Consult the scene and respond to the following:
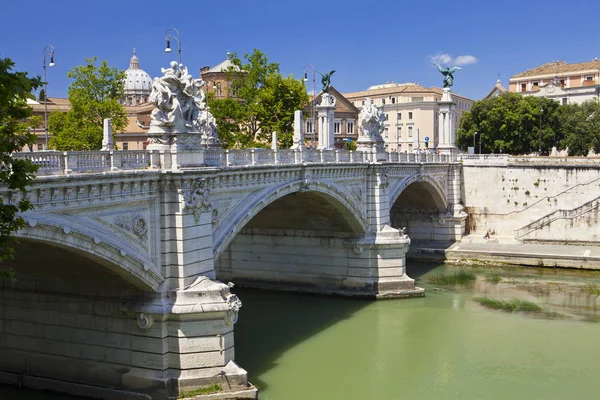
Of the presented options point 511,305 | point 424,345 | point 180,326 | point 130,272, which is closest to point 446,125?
point 511,305

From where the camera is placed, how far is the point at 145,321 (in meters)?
18.7

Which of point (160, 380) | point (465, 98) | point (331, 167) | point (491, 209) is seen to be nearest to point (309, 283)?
point (331, 167)

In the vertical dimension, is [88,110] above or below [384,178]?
above

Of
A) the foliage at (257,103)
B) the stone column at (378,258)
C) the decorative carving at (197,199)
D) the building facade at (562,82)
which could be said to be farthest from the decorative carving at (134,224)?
the building facade at (562,82)

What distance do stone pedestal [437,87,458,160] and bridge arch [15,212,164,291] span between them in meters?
32.4

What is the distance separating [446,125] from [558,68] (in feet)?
132

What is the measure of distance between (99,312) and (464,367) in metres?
11.2

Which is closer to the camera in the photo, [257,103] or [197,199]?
[197,199]

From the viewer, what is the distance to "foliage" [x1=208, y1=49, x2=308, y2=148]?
49.0 metres

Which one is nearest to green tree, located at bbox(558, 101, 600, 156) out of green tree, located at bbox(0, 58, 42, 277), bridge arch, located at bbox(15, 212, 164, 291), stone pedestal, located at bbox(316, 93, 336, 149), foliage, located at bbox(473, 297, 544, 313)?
foliage, located at bbox(473, 297, 544, 313)

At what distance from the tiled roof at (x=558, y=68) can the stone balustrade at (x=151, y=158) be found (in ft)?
176

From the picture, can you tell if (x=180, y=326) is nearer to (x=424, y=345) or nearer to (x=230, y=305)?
(x=230, y=305)

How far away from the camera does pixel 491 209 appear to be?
4678 centimetres

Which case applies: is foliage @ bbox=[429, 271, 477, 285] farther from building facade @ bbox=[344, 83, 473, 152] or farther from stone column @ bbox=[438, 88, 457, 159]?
building facade @ bbox=[344, 83, 473, 152]
